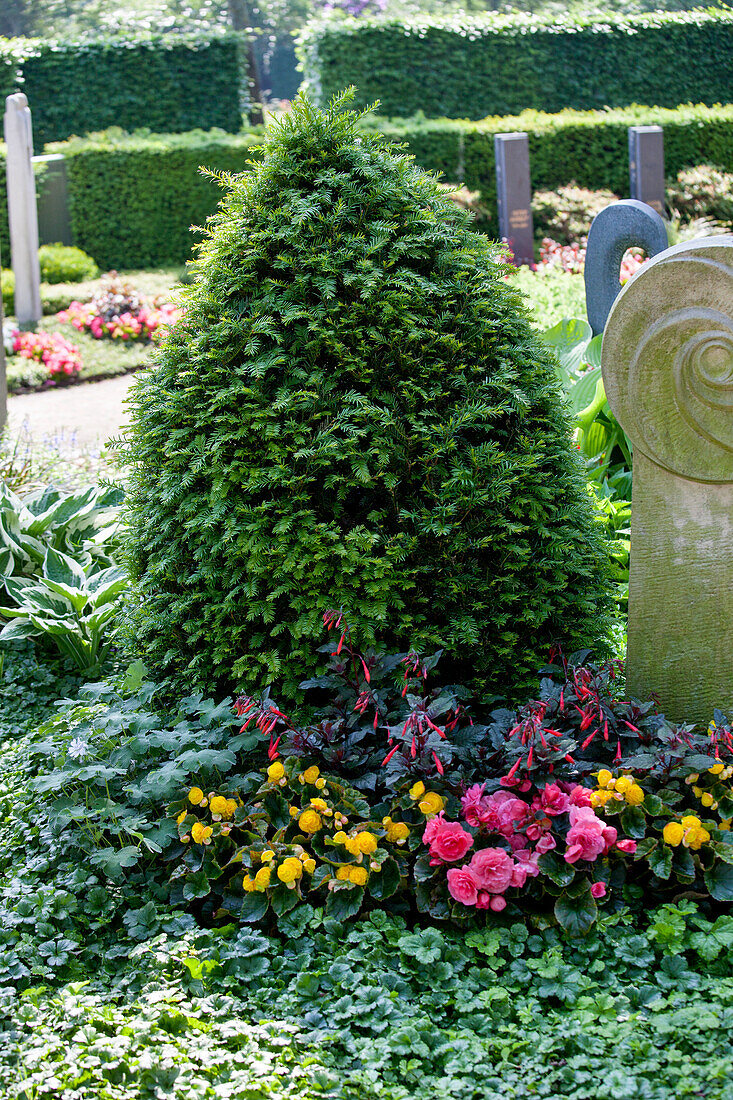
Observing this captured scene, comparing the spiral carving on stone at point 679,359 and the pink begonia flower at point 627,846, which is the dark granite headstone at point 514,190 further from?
the pink begonia flower at point 627,846

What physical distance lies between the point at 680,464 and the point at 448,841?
113 centimetres

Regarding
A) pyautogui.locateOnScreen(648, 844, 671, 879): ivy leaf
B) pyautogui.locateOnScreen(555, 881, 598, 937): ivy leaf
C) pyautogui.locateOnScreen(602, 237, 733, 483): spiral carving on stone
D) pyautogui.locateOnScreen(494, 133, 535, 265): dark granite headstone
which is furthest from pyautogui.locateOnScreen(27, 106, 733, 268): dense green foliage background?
pyautogui.locateOnScreen(555, 881, 598, 937): ivy leaf

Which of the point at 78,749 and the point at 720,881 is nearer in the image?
the point at 720,881

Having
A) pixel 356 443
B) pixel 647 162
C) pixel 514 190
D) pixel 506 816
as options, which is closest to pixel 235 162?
pixel 514 190

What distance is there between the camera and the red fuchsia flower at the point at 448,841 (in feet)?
6.85

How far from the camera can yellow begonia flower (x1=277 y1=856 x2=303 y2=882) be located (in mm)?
2078

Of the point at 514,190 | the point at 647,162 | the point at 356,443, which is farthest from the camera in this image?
the point at 647,162

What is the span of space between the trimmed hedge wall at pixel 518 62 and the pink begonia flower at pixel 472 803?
54.1 feet

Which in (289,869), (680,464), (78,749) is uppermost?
(680,464)

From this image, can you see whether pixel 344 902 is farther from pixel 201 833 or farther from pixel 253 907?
pixel 201 833

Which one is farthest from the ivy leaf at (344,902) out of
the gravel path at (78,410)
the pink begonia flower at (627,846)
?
the gravel path at (78,410)

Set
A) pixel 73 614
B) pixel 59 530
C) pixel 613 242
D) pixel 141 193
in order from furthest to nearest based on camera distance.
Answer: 1. pixel 141 193
2. pixel 613 242
3. pixel 59 530
4. pixel 73 614

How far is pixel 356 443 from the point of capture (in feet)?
8.23

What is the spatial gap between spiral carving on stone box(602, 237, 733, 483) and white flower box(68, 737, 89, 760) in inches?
64.3
